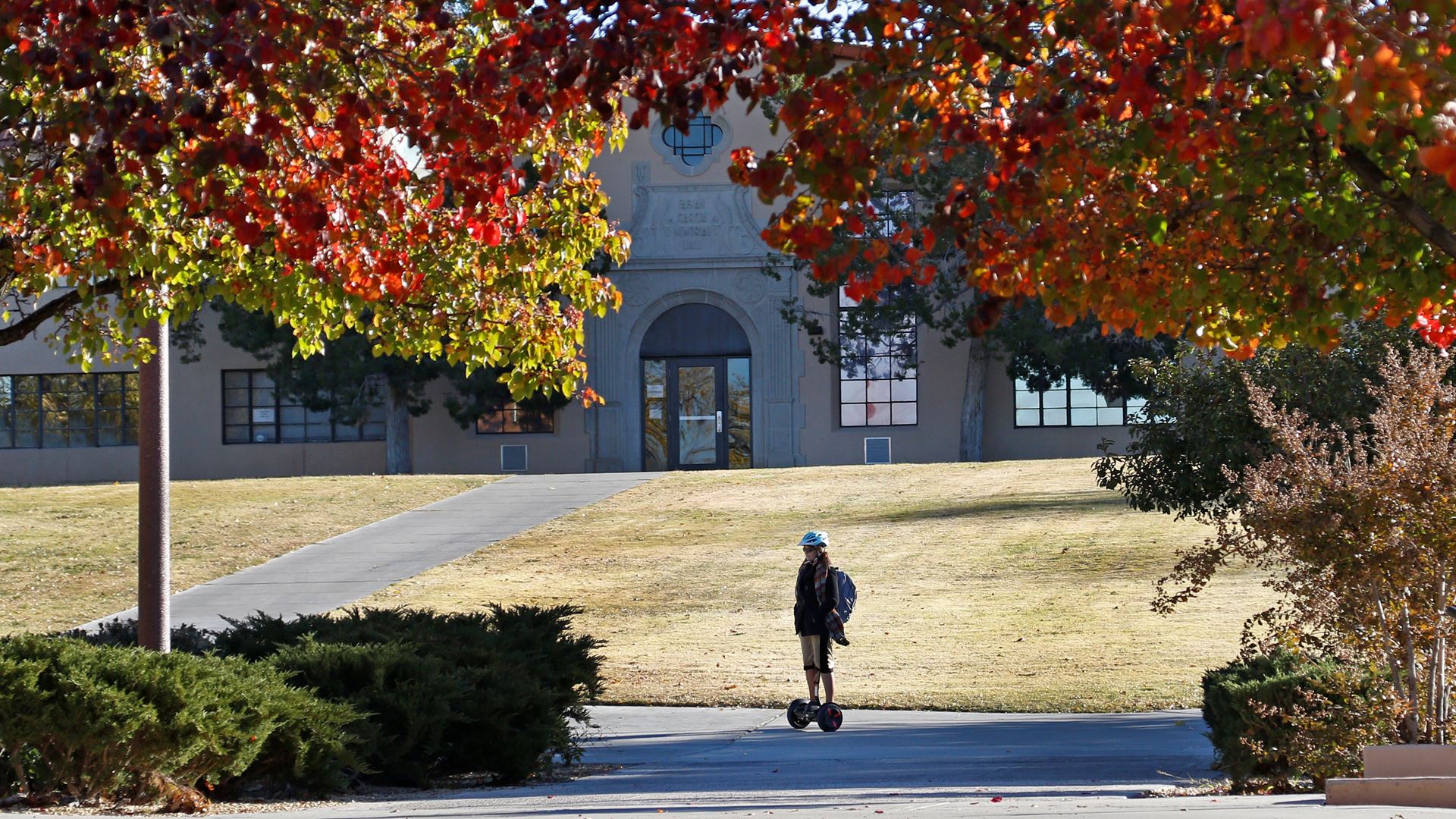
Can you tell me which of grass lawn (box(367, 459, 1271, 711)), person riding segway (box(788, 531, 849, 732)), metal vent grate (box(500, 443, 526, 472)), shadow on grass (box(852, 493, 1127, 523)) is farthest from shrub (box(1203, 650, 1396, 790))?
metal vent grate (box(500, 443, 526, 472))

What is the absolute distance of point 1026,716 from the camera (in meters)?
13.2

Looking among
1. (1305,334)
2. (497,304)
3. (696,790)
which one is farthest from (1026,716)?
(1305,334)

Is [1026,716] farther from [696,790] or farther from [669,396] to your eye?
[669,396]

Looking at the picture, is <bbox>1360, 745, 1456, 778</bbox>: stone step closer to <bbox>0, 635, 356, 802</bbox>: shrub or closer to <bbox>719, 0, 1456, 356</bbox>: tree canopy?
<bbox>719, 0, 1456, 356</bbox>: tree canopy

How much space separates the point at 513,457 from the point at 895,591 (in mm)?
18507

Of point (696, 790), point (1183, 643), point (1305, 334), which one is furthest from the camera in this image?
point (1183, 643)

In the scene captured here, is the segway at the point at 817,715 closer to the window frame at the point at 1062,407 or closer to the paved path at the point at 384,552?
the paved path at the point at 384,552

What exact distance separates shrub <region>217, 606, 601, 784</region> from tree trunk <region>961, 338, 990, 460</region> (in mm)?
25065

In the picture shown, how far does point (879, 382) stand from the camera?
35781mm

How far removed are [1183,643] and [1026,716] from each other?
3854mm

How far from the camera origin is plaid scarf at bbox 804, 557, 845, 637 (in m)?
11.8

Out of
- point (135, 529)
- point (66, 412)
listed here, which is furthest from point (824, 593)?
point (66, 412)

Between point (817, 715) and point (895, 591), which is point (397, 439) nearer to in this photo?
point (895, 591)

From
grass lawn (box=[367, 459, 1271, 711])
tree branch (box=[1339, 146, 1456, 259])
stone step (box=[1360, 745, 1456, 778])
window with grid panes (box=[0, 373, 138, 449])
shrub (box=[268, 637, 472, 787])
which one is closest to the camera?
tree branch (box=[1339, 146, 1456, 259])
